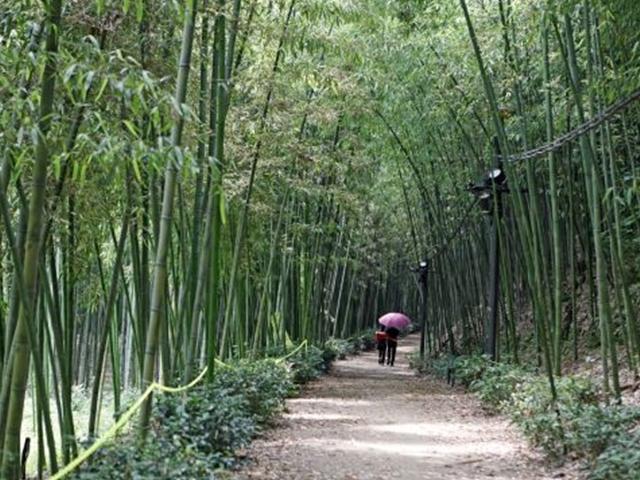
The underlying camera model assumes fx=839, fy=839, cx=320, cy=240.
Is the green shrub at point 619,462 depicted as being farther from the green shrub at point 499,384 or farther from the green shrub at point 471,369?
the green shrub at point 471,369

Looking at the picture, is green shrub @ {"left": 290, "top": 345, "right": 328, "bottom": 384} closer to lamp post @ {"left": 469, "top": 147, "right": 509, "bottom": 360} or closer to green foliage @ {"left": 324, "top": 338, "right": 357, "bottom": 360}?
green foliage @ {"left": 324, "top": 338, "right": 357, "bottom": 360}

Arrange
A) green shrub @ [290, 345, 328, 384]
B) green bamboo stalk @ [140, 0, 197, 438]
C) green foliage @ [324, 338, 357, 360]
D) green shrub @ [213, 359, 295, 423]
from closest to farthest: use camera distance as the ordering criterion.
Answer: green bamboo stalk @ [140, 0, 197, 438], green shrub @ [213, 359, 295, 423], green shrub @ [290, 345, 328, 384], green foliage @ [324, 338, 357, 360]

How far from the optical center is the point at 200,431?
4.39m

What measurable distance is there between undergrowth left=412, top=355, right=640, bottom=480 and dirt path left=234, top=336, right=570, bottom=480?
169 millimetres

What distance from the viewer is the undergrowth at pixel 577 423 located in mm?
3883

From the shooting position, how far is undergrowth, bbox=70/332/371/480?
135 inches

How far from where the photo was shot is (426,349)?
16234 mm

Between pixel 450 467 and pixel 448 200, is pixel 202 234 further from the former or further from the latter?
pixel 448 200

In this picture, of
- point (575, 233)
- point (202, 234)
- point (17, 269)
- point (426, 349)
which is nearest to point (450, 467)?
point (202, 234)

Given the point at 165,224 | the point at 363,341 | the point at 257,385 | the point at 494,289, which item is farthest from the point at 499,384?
the point at 363,341

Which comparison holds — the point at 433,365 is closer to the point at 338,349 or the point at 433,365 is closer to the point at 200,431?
the point at 338,349

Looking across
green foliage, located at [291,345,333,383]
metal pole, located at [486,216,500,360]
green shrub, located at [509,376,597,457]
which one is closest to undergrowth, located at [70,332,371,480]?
green shrub, located at [509,376,597,457]

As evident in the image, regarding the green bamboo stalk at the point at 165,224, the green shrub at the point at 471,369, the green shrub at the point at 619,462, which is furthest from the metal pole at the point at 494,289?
the green bamboo stalk at the point at 165,224

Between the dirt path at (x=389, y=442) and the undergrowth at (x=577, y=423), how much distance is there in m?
0.17
